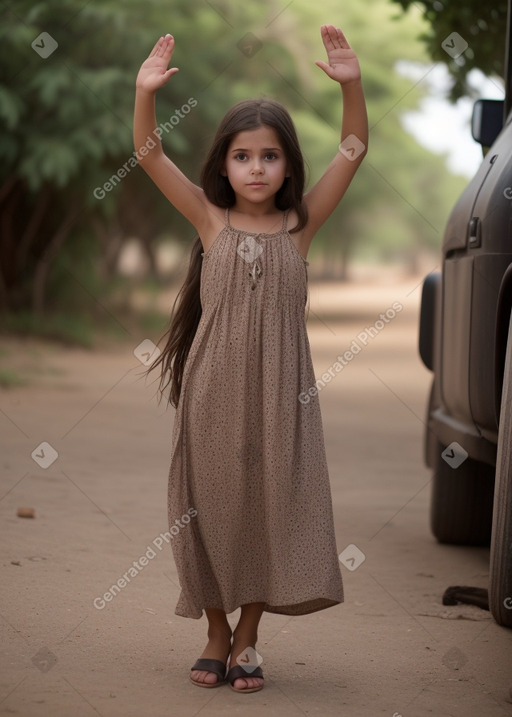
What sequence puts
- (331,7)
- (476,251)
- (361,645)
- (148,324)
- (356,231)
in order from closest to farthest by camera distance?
(361,645) < (476,251) < (148,324) < (331,7) < (356,231)

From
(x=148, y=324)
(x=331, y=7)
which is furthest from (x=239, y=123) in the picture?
(x=331, y=7)

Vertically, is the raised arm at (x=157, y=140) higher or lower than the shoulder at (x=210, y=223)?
higher

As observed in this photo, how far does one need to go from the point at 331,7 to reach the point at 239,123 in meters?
30.2

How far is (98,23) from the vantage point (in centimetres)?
1680

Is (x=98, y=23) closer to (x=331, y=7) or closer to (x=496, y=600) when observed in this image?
(x=496, y=600)

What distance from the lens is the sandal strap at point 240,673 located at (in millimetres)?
3559

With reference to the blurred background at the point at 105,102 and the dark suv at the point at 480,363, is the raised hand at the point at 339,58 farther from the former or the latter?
the blurred background at the point at 105,102
